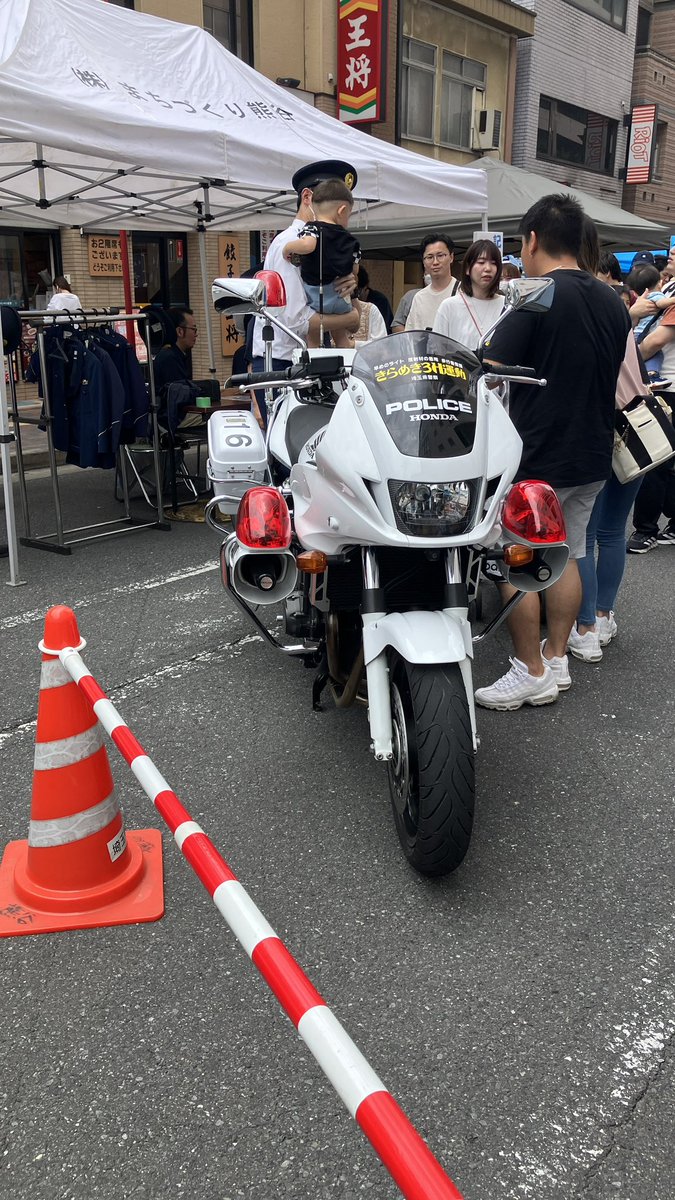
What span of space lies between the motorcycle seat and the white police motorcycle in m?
0.31

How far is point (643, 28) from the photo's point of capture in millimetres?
26016

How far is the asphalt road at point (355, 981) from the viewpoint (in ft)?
6.10

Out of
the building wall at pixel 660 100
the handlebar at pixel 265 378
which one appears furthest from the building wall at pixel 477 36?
the handlebar at pixel 265 378

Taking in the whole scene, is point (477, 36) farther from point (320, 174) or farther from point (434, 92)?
point (320, 174)

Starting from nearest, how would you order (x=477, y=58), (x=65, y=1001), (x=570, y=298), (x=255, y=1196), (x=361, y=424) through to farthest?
1. (x=255, y=1196)
2. (x=65, y=1001)
3. (x=361, y=424)
4. (x=570, y=298)
5. (x=477, y=58)

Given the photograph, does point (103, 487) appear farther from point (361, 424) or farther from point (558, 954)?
point (558, 954)

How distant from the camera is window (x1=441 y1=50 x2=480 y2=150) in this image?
61.9 ft

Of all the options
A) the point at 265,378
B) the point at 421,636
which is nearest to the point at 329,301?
the point at 265,378

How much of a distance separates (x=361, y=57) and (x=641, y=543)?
1208cm

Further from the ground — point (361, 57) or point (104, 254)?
point (361, 57)

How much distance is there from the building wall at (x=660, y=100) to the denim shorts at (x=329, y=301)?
76.1ft

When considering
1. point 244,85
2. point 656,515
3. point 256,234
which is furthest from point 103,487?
point 256,234

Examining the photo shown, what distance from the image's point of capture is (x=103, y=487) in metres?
8.62

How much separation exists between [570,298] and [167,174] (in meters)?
4.91
